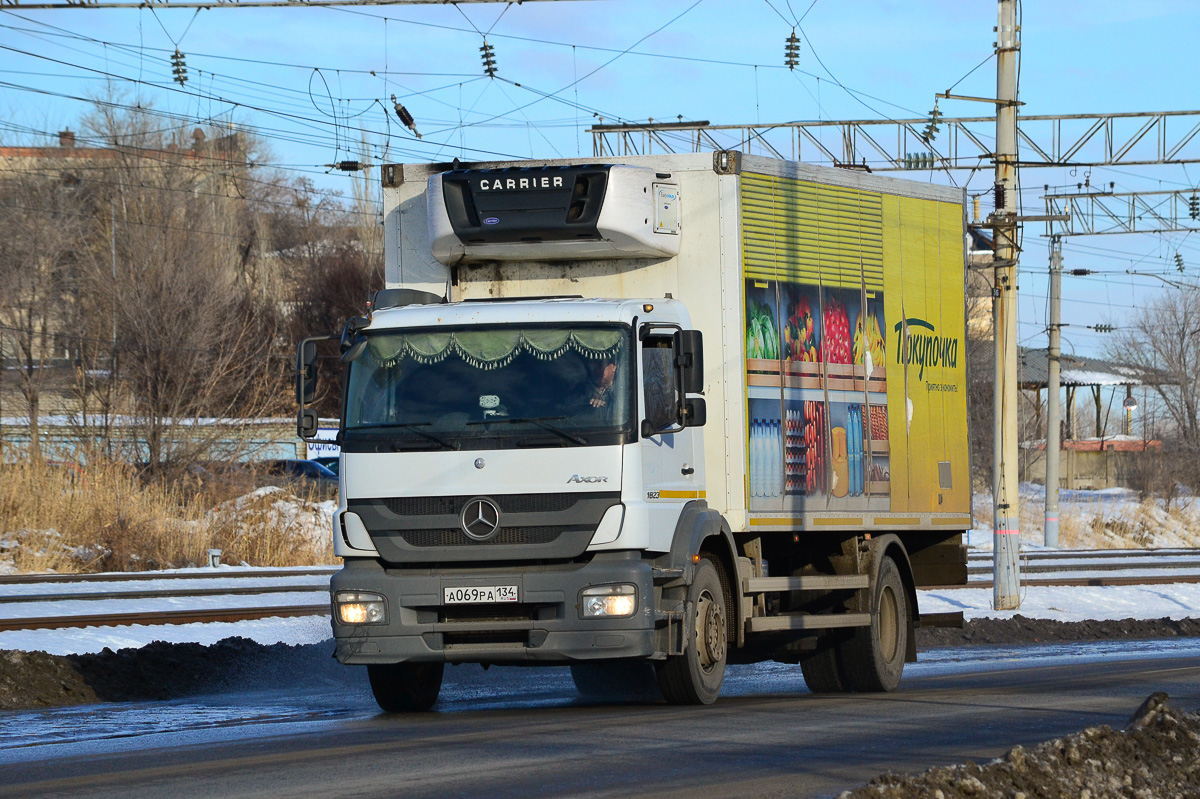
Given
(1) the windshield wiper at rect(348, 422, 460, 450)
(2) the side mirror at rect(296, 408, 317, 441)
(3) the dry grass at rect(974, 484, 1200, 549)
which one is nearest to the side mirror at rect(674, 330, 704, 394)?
(1) the windshield wiper at rect(348, 422, 460, 450)

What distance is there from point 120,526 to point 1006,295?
15939 mm

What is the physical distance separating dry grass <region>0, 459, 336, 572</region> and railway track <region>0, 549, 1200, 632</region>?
1497mm

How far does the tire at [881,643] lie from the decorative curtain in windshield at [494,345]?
396 centimetres

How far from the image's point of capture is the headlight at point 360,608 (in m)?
10.0

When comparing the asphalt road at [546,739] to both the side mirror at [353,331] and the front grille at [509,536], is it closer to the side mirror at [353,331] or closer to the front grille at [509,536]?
the front grille at [509,536]

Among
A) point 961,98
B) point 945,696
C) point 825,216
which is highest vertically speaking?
point 961,98

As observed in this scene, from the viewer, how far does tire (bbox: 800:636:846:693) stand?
13117 millimetres

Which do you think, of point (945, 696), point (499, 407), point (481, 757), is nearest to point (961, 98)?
point (945, 696)

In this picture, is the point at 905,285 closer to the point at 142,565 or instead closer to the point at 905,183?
the point at 905,183

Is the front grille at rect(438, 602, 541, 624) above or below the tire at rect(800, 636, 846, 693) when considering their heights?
above

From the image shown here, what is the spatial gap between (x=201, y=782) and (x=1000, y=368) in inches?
674

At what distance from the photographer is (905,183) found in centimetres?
1374

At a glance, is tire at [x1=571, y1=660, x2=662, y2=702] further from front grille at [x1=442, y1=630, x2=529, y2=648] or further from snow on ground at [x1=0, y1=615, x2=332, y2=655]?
snow on ground at [x1=0, y1=615, x2=332, y2=655]

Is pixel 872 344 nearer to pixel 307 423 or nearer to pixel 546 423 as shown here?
pixel 546 423
